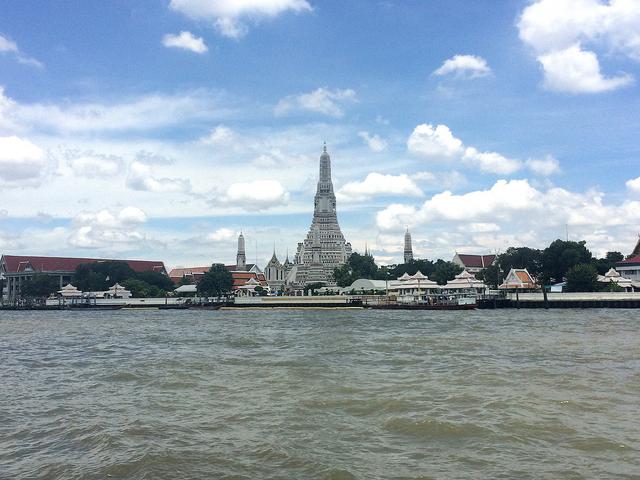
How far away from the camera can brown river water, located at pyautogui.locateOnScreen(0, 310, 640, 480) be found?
900 cm

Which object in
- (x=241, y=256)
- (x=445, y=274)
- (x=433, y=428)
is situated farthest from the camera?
(x=241, y=256)

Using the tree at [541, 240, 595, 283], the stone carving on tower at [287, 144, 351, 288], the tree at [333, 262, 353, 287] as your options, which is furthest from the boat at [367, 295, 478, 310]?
the stone carving on tower at [287, 144, 351, 288]

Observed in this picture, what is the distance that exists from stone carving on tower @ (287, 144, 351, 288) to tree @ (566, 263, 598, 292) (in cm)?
5802

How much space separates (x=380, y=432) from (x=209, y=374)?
8.98 m

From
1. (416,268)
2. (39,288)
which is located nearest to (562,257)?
(416,268)

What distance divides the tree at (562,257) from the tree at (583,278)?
19.2ft

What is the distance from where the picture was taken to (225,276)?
95.8 metres

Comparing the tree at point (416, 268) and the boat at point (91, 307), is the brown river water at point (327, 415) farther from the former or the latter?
the tree at point (416, 268)

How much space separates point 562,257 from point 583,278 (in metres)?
8.70

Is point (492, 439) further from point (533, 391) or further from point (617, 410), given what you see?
point (533, 391)

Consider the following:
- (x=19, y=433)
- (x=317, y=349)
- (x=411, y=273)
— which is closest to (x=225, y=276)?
(x=411, y=273)

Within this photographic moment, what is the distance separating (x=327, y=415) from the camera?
1243cm

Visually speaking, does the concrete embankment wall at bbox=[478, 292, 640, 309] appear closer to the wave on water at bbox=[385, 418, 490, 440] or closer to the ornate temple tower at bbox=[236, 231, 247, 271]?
the wave on water at bbox=[385, 418, 490, 440]

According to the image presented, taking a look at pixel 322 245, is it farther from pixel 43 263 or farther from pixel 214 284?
pixel 43 263
